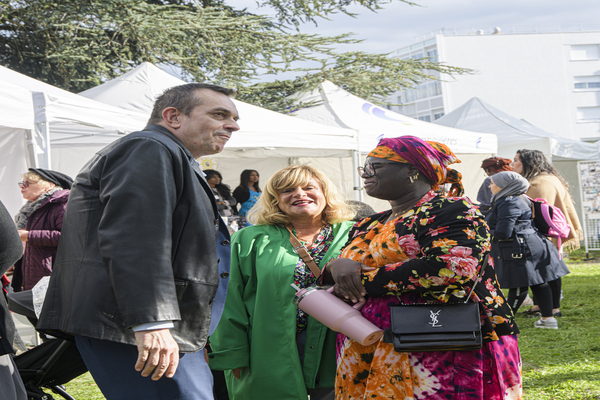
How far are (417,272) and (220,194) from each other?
6.85m

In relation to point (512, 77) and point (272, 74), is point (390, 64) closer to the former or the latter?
point (272, 74)

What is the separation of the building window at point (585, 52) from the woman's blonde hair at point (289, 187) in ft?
201

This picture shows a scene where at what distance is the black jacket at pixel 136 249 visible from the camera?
5.10ft

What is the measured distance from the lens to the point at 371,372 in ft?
6.43

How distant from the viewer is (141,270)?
5.08 feet

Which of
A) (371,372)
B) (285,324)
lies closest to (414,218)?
(371,372)

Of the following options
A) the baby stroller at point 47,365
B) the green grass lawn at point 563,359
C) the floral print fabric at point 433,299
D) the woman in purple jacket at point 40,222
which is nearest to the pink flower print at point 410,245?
the floral print fabric at point 433,299

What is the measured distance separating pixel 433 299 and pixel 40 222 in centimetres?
380

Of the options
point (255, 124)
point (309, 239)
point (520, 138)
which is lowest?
point (309, 239)

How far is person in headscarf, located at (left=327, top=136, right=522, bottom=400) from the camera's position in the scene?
1.88m

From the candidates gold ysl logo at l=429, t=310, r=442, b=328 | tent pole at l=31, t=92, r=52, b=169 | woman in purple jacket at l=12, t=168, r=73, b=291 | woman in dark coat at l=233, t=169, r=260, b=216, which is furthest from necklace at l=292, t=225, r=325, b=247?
woman in dark coat at l=233, t=169, r=260, b=216

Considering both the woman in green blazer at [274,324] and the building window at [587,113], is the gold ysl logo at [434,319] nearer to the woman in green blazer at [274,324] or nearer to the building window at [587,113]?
the woman in green blazer at [274,324]

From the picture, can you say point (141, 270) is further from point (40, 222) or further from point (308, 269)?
point (40, 222)

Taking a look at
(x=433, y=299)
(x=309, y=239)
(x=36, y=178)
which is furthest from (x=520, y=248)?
(x=36, y=178)
